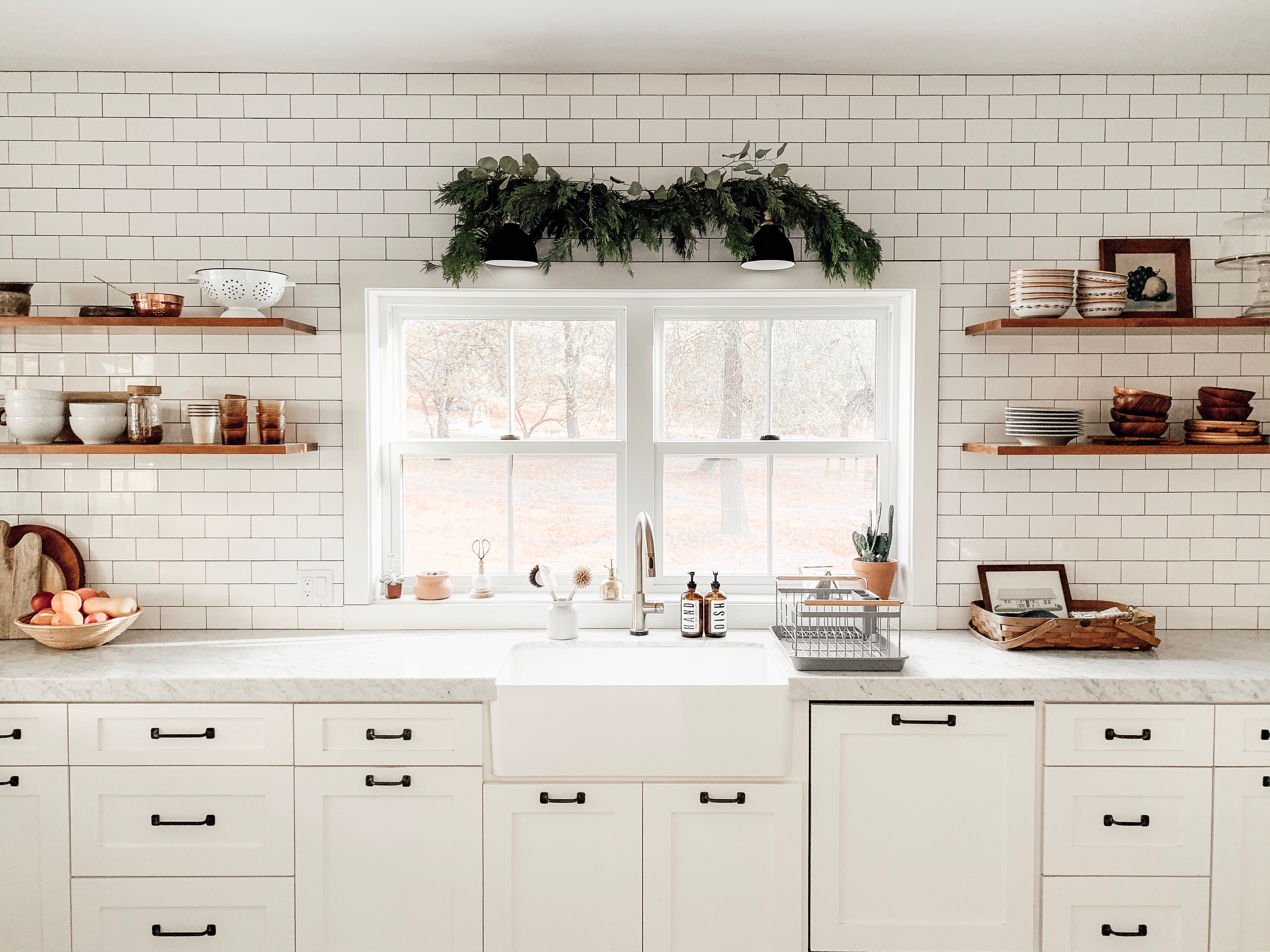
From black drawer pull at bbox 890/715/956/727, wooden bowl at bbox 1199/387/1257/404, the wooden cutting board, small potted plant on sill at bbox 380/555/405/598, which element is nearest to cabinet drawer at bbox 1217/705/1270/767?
black drawer pull at bbox 890/715/956/727

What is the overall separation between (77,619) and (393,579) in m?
0.93

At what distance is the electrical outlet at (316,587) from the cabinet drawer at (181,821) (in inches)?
25.9

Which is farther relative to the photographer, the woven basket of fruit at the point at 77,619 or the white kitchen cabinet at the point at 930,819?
the woven basket of fruit at the point at 77,619

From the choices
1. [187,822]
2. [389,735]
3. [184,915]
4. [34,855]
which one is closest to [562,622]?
[389,735]

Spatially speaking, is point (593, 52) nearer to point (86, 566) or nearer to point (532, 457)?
point (532, 457)

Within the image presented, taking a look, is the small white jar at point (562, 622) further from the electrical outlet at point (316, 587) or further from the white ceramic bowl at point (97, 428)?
the white ceramic bowl at point (97, 428)

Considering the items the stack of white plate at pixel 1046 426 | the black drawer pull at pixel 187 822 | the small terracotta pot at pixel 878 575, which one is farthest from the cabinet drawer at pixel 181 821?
the stack of white plate at pixel 1046 426

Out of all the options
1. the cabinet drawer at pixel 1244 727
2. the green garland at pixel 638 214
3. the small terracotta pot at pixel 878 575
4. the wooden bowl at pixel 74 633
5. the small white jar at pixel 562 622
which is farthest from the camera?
the small terracotta pot at pixel 878 575

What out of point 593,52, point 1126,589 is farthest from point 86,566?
point 1126,589

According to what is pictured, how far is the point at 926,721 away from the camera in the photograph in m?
2.24

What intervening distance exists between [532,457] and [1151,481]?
2150 millimetres

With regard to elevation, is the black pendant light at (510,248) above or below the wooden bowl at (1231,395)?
above

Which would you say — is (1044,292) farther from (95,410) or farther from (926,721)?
(95,410)

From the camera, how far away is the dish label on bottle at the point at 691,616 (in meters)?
2.67
